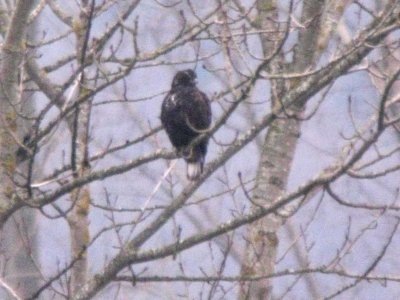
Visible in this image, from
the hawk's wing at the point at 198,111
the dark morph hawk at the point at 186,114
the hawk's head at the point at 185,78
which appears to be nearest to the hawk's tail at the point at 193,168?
the dark morph hawk at the point at 186,114

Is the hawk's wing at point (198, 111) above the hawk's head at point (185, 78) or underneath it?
underneath

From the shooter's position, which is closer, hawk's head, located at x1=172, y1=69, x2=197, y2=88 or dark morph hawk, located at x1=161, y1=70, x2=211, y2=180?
dark morph hawk, located at x1=161, y1=70, x2=211, y2=180

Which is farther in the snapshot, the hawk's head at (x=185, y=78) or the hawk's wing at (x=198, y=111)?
the hawk's head at (x=185, y=78)

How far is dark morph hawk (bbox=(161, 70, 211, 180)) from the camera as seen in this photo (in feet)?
21.4

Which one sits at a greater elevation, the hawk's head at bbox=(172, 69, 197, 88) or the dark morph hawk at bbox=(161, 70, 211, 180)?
the hawk's head at bbox=(172, 69, 197, 88)

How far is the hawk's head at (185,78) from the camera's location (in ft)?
22.2

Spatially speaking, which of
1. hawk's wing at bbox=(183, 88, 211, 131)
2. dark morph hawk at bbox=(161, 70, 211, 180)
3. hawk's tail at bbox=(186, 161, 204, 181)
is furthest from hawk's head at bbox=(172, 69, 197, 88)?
hawk's tail at bbox=(186, 161, 204, 181)

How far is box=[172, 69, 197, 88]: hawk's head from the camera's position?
6767 mm

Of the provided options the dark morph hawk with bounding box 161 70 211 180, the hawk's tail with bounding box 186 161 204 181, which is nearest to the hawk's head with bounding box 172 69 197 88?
the dark morph hawk with bounding box 161 70 211 180

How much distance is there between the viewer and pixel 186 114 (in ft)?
21.4

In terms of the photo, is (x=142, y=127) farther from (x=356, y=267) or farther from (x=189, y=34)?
(x=189, y=34)

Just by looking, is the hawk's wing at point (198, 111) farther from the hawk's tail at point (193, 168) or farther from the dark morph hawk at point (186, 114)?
the hawk's tail at point (193, 168)

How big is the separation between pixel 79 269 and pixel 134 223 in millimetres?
631

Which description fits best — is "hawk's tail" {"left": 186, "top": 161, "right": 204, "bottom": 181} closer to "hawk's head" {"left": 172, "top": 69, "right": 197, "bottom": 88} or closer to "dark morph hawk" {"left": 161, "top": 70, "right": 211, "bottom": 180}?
"dark morph hawk" {"left": 161, "top": 70, "right": 211, "bottom": 180}
